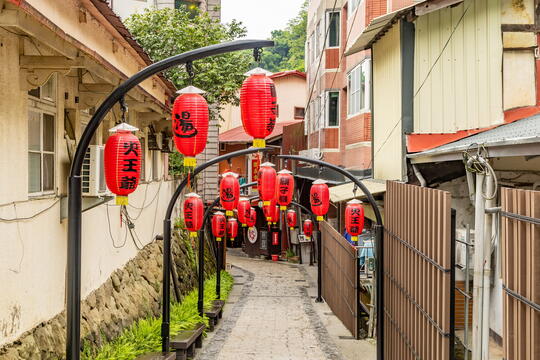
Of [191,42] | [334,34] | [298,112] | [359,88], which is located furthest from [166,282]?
[298,112]

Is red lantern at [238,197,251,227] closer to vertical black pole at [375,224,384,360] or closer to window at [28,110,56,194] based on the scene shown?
vertical black pole at [375,224,384,360]

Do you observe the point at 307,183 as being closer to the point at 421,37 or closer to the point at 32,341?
the point at 421,37

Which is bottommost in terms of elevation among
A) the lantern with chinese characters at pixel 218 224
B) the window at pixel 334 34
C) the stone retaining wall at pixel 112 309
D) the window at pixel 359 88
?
the stone retaining wall at pixel 112 309

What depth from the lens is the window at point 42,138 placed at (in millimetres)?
9406

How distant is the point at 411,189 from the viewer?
967 cm

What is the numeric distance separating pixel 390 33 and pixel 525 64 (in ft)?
14.8

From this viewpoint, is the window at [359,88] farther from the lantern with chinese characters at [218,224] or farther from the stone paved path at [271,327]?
the lantern with chinese characters at [218,224]

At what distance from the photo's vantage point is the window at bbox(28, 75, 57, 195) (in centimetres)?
941

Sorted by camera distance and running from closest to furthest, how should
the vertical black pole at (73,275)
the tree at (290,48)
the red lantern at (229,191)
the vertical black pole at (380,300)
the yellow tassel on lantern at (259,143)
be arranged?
the vertical black pole at (73,275) → the yellow tassel on lantern at (259,143) → the vertical black pole at (380,300) → the red lantern at (229,191) → the tree at (290,48)

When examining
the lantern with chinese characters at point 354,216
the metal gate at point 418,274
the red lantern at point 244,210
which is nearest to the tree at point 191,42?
the red lantern at point 244,210

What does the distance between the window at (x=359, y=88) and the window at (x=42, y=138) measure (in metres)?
11.0

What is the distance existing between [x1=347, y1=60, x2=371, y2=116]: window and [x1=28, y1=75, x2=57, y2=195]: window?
10972mm

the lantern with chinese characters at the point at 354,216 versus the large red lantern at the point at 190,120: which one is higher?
the large red lantern at the point at 190,120

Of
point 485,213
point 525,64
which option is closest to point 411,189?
point 485,213
